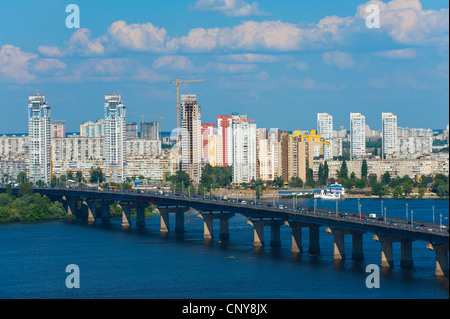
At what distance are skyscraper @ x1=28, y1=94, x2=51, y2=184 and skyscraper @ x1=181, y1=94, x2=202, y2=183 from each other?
11586 mm

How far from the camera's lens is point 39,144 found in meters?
78.2

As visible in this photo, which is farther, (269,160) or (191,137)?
(191,137)

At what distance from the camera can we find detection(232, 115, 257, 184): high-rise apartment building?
77.6 m

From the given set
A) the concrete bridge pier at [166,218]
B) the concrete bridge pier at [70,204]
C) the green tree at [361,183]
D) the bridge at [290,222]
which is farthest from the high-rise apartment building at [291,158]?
the concrete bridge pier at [166,218]

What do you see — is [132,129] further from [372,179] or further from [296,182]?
[372,179]

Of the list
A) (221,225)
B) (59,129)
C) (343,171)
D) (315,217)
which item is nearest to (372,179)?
(343,171)

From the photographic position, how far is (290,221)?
125ft

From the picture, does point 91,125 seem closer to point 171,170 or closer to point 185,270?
point 171,170

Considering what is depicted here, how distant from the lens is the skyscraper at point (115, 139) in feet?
266

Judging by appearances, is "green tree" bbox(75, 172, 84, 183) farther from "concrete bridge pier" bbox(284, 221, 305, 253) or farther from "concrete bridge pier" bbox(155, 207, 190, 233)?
"concrete bridge pier" bbox(284, 221, 305, 253)

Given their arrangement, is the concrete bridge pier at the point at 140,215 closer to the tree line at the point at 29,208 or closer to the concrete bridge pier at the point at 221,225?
the tree line at the point at 29,208

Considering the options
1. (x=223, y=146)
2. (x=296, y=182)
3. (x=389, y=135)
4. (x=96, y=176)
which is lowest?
(x=296, y=182)

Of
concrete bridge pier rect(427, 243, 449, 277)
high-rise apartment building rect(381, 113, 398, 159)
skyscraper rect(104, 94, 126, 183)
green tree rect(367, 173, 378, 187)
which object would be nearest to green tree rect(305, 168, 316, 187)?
green tree rect(367, 173, 378, 187)

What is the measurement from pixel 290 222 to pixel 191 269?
242 inches
